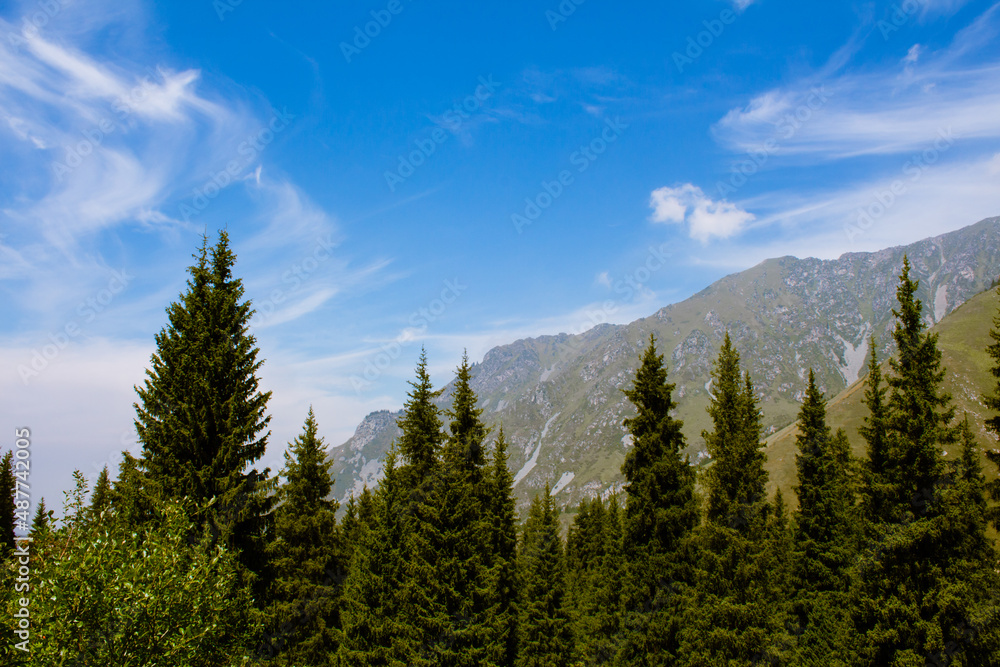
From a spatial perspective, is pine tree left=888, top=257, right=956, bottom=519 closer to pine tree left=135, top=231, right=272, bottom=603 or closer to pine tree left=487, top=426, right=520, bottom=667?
pine tree left=487, top=426, right=520, bottom=667

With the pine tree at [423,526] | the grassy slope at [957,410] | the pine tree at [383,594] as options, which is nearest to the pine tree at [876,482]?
the pine tree at [423,526]

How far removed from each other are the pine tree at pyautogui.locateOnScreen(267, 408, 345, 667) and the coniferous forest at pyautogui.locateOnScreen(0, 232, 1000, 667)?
0.39 feet

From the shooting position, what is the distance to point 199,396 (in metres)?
19.3

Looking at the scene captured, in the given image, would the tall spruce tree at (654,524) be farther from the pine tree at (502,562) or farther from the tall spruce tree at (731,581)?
the pine tree at (502,562)

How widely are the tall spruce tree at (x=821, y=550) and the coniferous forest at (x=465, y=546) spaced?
0.13 meters

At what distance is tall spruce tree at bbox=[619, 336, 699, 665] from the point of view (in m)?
25.0

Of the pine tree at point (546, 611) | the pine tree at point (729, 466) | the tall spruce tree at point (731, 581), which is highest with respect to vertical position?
the pine tree at point (729, 466)

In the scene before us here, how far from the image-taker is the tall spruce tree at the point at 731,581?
76.7 feet

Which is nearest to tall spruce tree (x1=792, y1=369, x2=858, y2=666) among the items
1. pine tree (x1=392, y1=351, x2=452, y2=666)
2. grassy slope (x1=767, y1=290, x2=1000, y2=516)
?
pine tree (x1=392, y1=351, x2=452, y2=666)

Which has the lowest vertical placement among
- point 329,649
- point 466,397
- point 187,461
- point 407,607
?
point 329,649

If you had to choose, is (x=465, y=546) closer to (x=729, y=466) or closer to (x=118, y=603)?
(x=729, y=466)

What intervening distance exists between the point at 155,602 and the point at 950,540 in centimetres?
2967

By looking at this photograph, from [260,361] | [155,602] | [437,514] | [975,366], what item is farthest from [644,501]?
[975,366]

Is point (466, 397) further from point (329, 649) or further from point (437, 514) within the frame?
point (329, 649)
